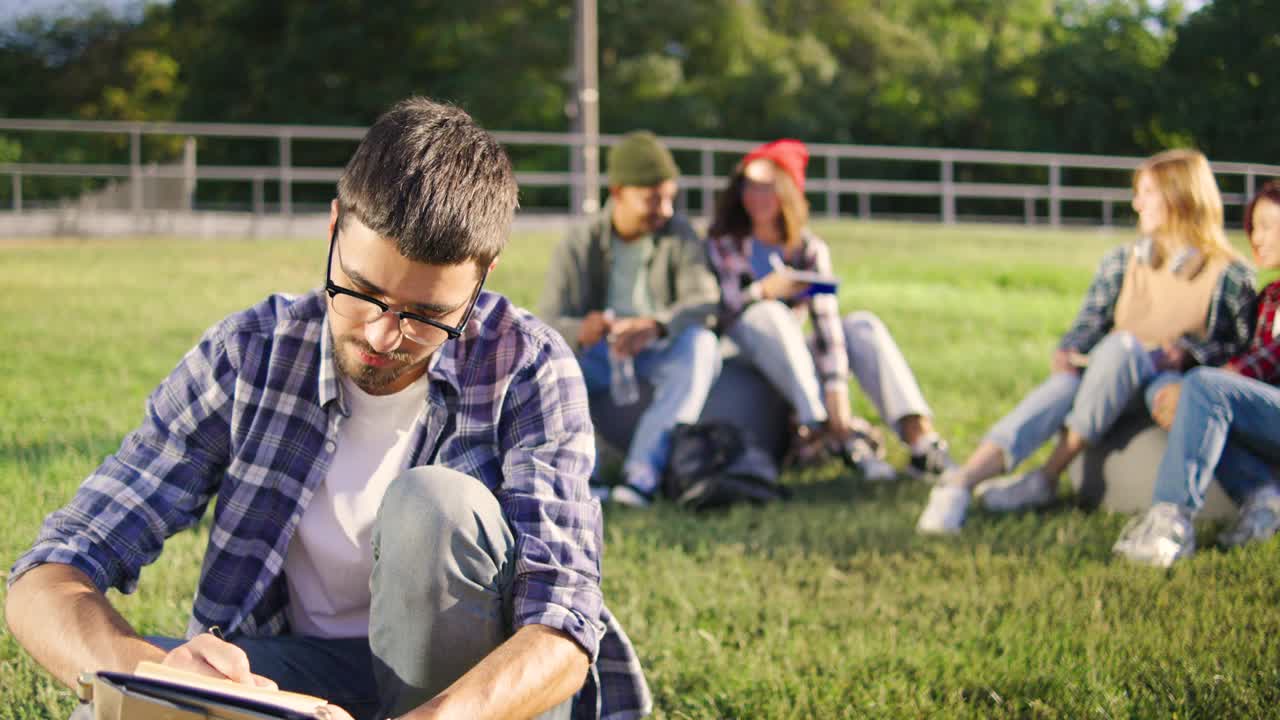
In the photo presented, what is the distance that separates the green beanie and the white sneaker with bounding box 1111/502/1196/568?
7.80ft

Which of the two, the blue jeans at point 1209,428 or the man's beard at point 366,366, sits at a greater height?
the man's beard at point 366,366

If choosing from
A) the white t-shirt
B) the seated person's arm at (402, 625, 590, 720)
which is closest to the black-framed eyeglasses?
the white t-shirt

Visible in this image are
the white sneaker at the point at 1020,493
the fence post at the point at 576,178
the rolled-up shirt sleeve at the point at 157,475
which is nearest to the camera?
the rolled-up shirt sleeve at the point at 157,475

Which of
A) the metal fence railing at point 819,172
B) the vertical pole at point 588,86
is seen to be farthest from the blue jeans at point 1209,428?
the vertical pole at point 588,86

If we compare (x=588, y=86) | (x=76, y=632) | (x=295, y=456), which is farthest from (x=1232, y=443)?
(x=588, y=86)

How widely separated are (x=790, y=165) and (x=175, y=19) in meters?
2.71

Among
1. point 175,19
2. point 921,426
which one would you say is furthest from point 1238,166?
point 175,19

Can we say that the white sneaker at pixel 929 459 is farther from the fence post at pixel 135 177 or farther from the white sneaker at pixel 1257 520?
the fence post at pixel 135 177

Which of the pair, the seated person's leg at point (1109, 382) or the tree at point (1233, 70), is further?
the seated person's leg at point (1109, 382)

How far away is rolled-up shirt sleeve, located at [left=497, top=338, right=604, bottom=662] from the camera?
185 centimetres

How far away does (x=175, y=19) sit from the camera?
4.82 m

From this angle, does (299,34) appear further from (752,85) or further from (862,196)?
(862,196)

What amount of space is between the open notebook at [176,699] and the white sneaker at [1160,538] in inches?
112

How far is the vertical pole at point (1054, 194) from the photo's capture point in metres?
4.70
